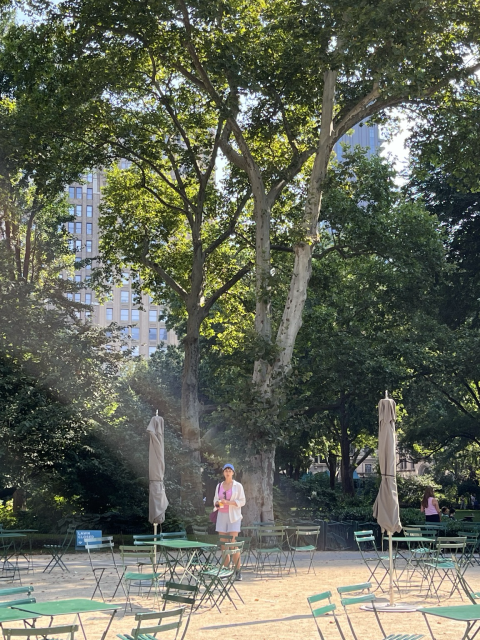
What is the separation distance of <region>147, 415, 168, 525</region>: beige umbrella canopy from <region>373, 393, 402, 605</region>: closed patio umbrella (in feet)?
12.9

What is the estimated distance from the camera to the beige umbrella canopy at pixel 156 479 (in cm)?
1392

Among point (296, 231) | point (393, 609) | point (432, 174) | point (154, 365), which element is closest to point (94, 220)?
point (154, 365)

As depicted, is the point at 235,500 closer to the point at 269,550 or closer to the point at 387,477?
the point at 269,550

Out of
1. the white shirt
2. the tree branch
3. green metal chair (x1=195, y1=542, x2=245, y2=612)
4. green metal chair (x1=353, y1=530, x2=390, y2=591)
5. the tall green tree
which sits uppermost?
the tall green tree

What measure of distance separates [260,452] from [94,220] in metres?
104

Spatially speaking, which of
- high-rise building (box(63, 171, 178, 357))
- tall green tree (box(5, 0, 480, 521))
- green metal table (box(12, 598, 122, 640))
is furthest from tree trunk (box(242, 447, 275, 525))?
high-rise building (box(63, 171, 178, 357))

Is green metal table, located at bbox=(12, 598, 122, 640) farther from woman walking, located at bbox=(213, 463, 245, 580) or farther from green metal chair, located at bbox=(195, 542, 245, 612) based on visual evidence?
woman walking, located at bbox=(213, 463, 245, 580)

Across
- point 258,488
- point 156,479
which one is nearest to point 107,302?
point 258,488

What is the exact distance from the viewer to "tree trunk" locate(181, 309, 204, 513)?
24734 mm

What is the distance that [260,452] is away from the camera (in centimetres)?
2048

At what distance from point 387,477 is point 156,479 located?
435 cm

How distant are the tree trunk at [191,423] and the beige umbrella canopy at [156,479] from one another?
10365 mm

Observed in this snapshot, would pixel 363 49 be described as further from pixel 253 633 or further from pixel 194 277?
pixel 253 633

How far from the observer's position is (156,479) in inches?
558
